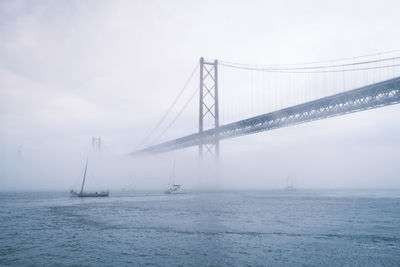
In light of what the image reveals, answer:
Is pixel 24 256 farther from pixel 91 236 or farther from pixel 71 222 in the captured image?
pixel 71 222

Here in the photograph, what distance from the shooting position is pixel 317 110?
129 ft

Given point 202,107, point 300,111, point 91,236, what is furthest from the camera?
point 202,107

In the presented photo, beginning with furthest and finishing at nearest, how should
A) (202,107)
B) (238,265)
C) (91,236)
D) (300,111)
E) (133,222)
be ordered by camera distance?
1. (202,107)
2. (300,111)
3. (133,222)
4. (91,236)
5. (238,265)

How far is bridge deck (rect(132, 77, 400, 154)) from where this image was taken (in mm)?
33031

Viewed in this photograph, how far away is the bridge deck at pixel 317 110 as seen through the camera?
33031 millimetres

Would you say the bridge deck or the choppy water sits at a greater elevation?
the bridge deck

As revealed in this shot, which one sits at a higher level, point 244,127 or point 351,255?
point 244,127

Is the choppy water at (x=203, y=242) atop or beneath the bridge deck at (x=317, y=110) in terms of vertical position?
beneath

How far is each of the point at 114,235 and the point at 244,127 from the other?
108ft

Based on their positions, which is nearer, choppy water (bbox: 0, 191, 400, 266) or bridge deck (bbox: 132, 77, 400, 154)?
choppy water (bbox: 0, 191, 400, 266)

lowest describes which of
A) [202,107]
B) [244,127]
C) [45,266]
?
[45,266]

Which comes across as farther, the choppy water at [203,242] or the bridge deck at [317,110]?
the bridge deck at [317,110]

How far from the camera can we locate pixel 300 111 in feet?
135

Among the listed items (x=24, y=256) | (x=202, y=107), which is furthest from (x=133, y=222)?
(x=202, y=107)
